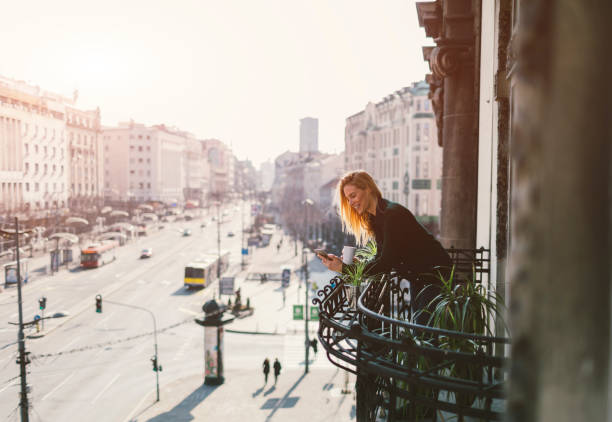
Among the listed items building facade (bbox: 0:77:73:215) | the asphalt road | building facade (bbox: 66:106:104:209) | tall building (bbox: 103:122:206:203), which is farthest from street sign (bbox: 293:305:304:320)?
tall building (bbox: 103:122:206:203)

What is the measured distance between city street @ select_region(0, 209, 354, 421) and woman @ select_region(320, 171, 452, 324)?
19463mm

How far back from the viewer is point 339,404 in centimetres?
2506

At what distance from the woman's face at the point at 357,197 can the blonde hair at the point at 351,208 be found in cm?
2

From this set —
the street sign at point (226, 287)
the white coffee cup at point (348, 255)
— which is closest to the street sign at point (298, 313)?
the street sign at point (226, 287)

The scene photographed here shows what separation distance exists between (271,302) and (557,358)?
45.7 m

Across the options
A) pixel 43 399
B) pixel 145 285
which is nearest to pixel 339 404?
pixel 43 399

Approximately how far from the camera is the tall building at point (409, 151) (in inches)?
2195

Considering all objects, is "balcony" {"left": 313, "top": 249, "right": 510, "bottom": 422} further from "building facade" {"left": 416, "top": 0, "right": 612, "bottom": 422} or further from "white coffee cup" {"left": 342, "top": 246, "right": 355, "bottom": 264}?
"building facade" {"left": 416, "top": 0, "right": 612, "bottom": 422}

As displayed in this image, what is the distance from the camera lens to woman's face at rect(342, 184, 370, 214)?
5359mm

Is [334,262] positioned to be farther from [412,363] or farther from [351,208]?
[412,363]

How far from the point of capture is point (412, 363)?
3529 mm

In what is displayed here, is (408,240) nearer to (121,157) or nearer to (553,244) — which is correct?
(553,244)

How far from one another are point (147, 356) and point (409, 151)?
3534 cm

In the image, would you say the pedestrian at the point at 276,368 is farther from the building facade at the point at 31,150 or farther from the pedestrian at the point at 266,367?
the building facade at the point at 31,150
